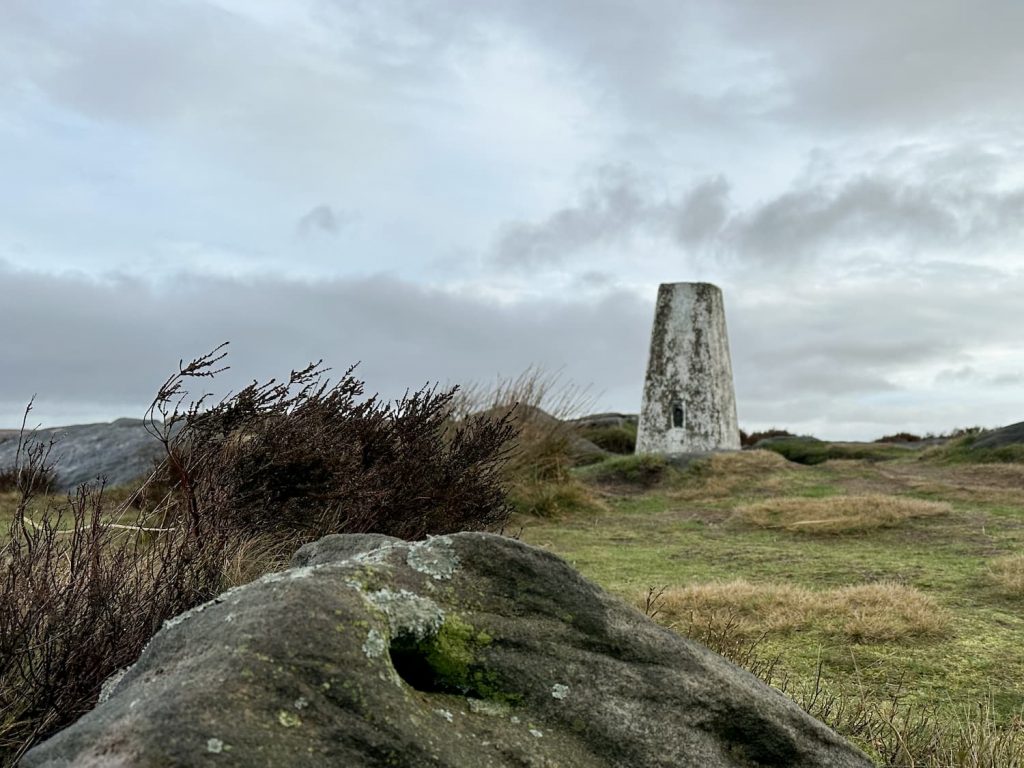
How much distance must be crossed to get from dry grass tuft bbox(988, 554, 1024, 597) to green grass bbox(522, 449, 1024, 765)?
2 centimetres

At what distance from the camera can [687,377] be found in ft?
58.7

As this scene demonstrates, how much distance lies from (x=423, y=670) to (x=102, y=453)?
42.3 feet

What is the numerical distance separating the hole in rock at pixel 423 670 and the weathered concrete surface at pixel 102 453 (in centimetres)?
1009

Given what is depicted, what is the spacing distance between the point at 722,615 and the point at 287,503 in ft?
8.42

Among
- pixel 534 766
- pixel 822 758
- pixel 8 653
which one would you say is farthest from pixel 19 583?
pixel 822 758

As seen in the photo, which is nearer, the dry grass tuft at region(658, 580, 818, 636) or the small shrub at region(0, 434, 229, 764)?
the small shrub at region(0, 434, 229, 764)

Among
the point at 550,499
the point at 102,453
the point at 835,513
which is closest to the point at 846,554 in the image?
the point at 835,513

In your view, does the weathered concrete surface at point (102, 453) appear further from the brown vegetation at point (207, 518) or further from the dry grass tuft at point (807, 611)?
the dry grass tuft at point (807, 611)

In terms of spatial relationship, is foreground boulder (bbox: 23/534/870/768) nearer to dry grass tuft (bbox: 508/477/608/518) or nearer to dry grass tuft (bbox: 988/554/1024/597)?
dry grass tuft (bbox: 988/554/1024/597)

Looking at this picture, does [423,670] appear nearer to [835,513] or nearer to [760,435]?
[835,513]

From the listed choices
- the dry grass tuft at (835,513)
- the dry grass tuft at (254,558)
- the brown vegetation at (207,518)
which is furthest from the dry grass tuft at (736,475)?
the dry grass tuft at (254,558)

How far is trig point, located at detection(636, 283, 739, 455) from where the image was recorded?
17.8 metres

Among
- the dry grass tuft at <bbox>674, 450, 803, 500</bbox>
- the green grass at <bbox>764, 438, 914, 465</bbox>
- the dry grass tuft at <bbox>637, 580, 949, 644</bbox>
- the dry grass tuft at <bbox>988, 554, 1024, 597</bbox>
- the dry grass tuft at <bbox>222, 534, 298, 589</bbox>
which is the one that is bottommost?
the dry grass tuft at <bbox>637, 580, 949, 644</bbox>

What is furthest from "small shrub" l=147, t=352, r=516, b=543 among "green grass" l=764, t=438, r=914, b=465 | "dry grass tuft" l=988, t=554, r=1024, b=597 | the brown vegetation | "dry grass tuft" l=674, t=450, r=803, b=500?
"green grass" l=764, t=438, r=914, b=465
